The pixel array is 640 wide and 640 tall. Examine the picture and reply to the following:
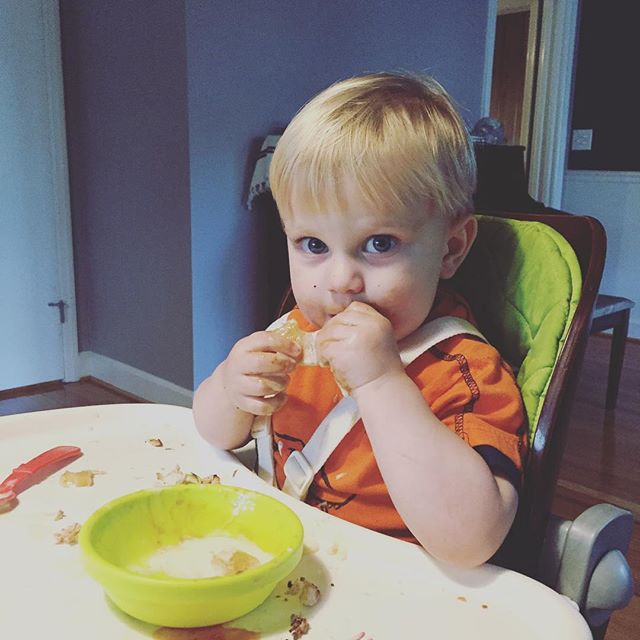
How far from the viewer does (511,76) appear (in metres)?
5.75

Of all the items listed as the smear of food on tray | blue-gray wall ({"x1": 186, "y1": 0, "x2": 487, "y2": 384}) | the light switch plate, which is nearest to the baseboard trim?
blue-gray wall ({"x1": 186, "y1": 0, "x2": 487, "y2": 384})

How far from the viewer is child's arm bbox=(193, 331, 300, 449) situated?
732 mm

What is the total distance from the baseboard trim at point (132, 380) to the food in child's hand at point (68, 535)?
1818 millimetres

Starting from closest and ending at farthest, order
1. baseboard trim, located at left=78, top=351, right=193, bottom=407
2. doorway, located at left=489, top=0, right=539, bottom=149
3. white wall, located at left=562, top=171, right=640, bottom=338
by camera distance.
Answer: baseboard trim, located at left=78, top=351, right=193, bottom=407
white wall, located at left=562, top=171, right=640, bottom=338
doorway, located at left=489, top=0, right=539, bottom=149

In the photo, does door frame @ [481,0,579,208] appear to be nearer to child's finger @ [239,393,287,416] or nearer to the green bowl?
child's finger @ [239,393,287,416]

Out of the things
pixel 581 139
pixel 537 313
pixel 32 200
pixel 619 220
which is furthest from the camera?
pixel 581 139

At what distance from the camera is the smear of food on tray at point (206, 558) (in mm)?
584

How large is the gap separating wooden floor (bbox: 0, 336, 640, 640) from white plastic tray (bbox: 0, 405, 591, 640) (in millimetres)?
1060

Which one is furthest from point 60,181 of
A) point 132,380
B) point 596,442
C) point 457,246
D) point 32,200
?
point 457,246

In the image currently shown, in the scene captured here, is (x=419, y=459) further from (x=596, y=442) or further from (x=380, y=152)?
(x=596, y=442)

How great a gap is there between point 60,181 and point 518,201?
6.09 ft

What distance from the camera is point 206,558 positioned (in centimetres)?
60

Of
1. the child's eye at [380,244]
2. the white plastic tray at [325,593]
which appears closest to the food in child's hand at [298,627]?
the white plastic tray at [325,593]

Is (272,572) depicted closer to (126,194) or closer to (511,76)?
(126,194)
